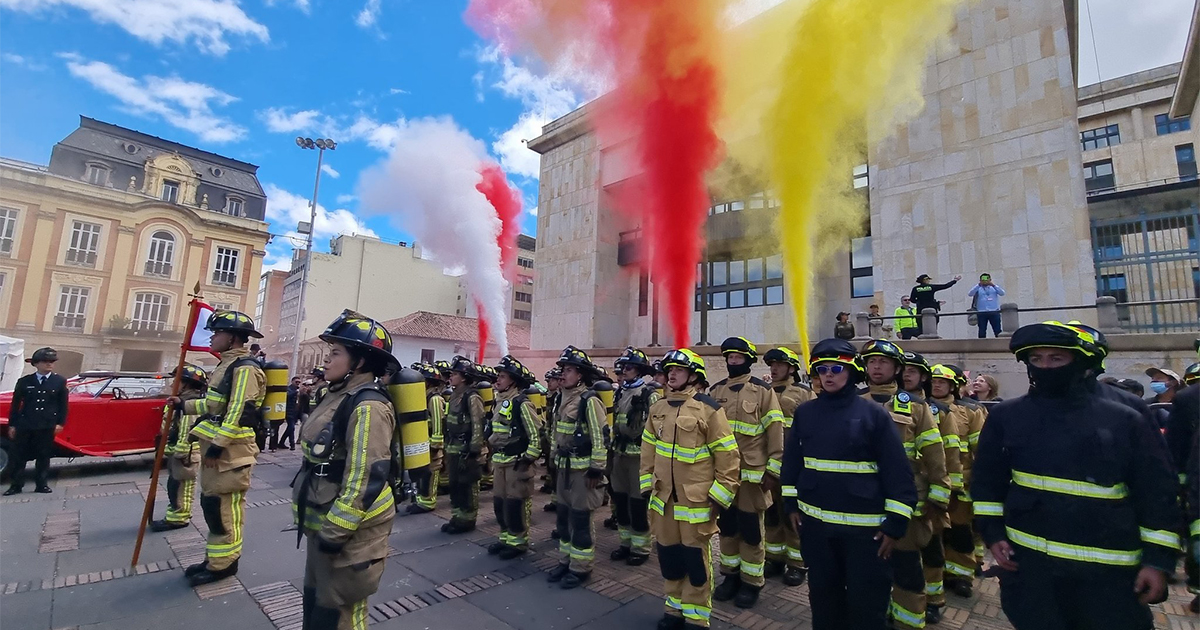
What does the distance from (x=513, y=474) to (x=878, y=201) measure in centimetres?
1528

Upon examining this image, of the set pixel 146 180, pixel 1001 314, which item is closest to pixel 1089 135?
pixel 1001 314

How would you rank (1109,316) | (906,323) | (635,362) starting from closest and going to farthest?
(635,362), (1109,316), (906,323)

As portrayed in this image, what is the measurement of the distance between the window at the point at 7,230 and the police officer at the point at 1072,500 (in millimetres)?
38732

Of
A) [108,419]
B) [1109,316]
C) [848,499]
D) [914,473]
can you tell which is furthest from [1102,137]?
[108,419]

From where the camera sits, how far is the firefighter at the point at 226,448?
4621 mm

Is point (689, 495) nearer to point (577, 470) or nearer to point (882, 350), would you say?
point (577, 470)

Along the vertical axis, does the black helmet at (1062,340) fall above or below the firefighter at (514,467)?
above

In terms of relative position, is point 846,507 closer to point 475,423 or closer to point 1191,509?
point 1191,509

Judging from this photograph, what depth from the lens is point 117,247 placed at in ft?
94.0

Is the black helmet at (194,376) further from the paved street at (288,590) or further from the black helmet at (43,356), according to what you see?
the black helmet at (43,356)

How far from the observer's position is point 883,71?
39.0 feet

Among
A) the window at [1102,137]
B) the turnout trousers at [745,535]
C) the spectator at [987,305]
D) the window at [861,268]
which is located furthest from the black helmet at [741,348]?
the window at [1102,137]

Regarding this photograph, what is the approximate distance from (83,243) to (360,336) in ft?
121

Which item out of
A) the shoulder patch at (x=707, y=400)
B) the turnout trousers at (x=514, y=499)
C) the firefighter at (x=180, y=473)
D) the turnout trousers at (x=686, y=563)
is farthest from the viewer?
the firefighter at (x=180, y=473)
